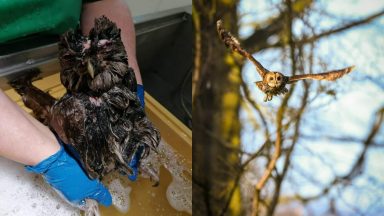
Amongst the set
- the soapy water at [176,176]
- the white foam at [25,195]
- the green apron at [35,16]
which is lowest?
the white foam at [25,195]

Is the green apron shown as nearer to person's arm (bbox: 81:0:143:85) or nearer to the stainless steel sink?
person's arm (bbox: 81:0:143:85)

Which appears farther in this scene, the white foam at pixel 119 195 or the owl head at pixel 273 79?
the white foam at pixel 119 195

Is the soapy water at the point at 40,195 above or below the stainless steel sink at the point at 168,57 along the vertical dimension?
below

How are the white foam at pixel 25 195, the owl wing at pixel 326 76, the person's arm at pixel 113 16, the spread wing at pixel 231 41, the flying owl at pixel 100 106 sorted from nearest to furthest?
the owl wing at pixel 326 76
the spread wing at pixel 231 41
the flying owl at pixel 100 106
the white foam at pixel 25 195
the person's arm at pixel 113 16

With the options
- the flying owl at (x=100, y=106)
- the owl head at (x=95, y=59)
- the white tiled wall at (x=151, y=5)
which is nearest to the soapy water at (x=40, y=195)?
the flying owl at (x=100, y=106)

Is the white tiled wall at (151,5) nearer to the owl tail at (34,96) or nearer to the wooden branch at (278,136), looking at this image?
the owl tail at (34,96)

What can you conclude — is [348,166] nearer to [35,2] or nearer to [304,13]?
[304,13]

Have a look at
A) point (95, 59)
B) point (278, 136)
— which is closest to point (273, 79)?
point (278, 136)

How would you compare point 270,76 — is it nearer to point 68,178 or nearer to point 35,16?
point 68,178

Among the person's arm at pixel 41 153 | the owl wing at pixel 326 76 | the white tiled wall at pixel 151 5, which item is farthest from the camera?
the white tiled wall at pixel 151 5
